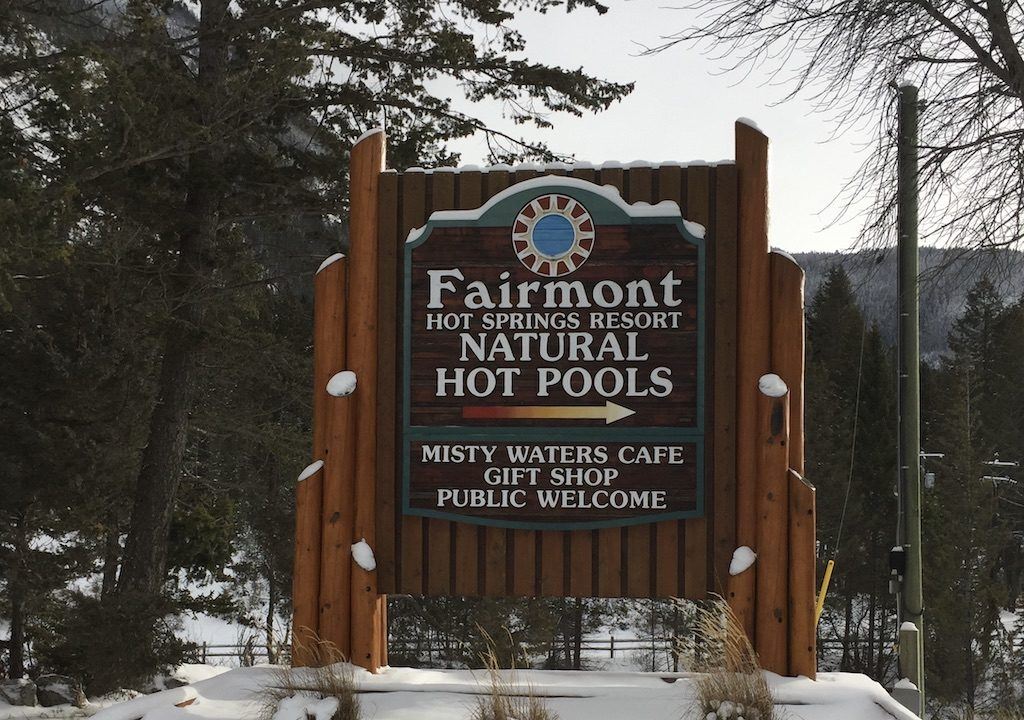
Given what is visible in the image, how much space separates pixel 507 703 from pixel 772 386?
2410 millimetres

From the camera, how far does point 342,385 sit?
6.39 meters

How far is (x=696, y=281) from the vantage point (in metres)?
6.28

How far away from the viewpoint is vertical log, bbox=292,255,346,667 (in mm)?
6316

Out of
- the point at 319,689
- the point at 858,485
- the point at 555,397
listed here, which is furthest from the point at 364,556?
the point at 858,485

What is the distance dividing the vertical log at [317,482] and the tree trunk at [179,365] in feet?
19.0

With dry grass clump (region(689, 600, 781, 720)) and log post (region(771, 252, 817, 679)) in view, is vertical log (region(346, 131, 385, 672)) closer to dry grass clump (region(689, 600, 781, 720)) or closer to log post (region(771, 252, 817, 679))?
dry grass clump (region(689, 600, 781, 720))

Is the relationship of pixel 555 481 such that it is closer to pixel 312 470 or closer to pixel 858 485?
pixel 312 470

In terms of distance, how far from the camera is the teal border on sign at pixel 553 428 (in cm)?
622

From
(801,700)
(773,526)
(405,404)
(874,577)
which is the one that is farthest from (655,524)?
(874,577)

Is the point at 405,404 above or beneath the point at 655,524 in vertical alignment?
above

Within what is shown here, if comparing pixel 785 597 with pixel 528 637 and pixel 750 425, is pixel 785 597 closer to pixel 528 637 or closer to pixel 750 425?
pixel 750 425

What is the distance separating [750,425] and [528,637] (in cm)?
1766

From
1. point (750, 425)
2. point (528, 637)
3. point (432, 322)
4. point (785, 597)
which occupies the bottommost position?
point (528, 637)

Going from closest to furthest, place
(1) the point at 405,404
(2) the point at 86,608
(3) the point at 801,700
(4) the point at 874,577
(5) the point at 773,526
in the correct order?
(3) the point at 801,700, (5) the point at 773,526, (1) the point at 405,404, (2) the point at 86,608, (4) the point at 874,577
